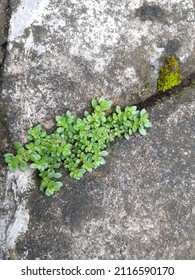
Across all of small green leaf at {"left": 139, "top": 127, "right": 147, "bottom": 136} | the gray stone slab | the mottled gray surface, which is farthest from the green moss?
small green leaf at {"left": 139, "top": 127, "right": 147, "bottom": 136}

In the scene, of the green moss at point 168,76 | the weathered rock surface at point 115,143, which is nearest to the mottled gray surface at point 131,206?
the weathered rock surface at point 115,143

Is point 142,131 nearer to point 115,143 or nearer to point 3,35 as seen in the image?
point 115,143

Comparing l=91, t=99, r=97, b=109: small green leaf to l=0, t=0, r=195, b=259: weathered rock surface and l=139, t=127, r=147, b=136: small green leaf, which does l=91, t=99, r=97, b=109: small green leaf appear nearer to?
l=0, t=0, r=195, b=259: weathered rock surface

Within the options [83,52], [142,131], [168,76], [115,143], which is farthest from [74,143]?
[168,76]

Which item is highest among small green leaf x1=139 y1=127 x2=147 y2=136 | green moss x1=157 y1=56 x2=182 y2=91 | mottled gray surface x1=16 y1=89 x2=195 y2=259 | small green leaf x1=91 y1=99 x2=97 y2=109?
→ green moss x1=157 y1=56 x2=182 y2=91

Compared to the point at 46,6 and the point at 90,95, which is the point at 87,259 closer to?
the point at 90,95
